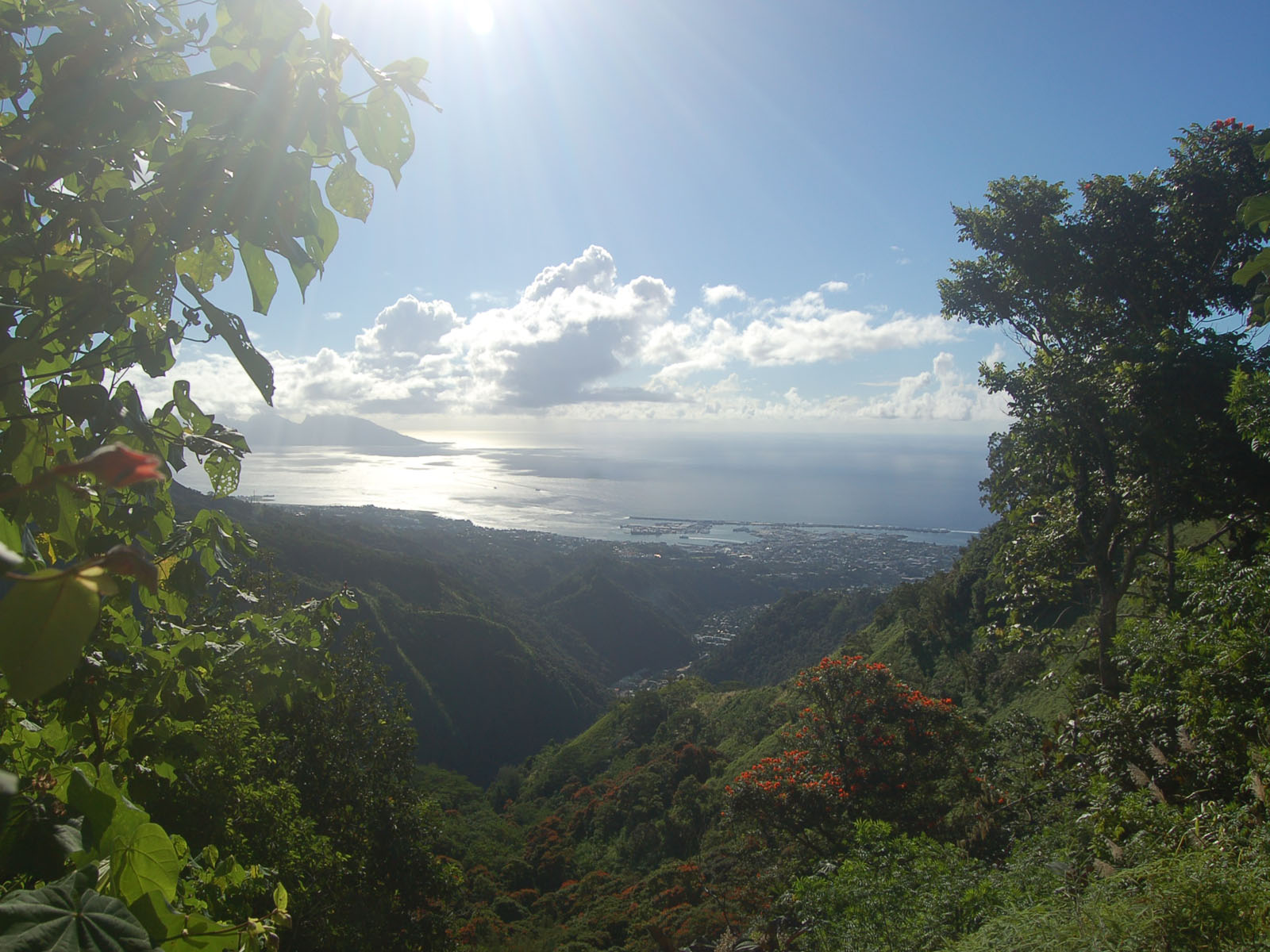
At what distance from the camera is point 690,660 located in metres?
45.3

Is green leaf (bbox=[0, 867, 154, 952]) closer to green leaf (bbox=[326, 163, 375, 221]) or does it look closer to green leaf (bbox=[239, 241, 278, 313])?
green leaf (bbox=[239, 241, 278, 313])

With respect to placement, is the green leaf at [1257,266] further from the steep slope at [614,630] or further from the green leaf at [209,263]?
the steep slope at [614,630]

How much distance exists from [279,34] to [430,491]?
3773 inches

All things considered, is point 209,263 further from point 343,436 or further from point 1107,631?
point 343,436

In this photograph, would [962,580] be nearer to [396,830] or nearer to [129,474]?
[396,830]

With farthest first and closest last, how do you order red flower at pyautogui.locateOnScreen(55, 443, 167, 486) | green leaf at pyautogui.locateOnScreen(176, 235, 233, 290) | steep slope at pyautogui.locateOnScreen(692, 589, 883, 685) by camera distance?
steep slope at pyautogui.locateOnScreen(692, 589, 883, 685) < green leaf at pyautogui.locateOnScreen(176, 235, 233, 290) < red flower at pyautogui.locateOnScreen(55, 443, 167, 486)

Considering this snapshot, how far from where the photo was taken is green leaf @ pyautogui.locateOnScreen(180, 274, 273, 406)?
3.37 ft

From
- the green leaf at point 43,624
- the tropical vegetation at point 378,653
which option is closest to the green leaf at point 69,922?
the tropical vegetation at point 378,653

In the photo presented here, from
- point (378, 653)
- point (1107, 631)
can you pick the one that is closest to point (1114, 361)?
point (1107, 631)

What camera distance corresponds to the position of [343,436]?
139 metres

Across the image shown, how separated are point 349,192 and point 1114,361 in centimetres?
552

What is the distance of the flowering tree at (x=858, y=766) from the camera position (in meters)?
6.57

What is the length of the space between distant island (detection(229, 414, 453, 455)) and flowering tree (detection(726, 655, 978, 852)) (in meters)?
128

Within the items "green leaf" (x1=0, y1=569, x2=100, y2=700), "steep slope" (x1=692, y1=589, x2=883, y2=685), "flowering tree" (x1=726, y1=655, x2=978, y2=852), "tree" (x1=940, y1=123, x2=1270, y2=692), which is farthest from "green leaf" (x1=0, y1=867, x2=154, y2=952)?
"steep slope" (x1=692, y1=589, x2=883, y2=685)
